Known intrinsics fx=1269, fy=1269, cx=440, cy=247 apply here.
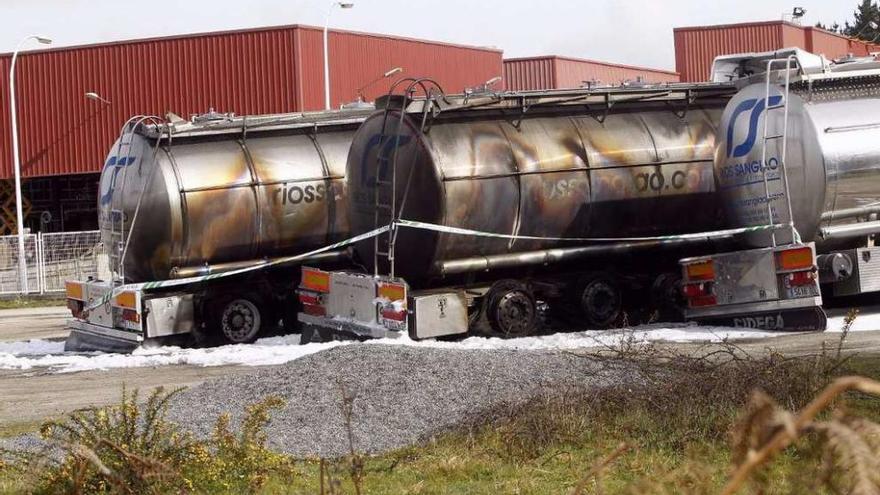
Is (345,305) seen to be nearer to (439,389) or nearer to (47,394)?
(47,394)

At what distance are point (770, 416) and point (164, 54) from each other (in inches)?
1559

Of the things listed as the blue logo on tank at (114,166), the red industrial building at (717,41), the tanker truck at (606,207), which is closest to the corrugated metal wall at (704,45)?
the red industrial building at (717,41)

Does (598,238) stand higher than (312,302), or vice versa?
(598,238)

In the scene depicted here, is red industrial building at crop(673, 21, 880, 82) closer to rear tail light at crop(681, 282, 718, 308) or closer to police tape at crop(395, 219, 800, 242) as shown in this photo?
police tape at crop(395, 219, 800, 242)

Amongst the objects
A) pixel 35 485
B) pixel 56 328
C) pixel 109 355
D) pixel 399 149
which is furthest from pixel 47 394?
pixel 56 328

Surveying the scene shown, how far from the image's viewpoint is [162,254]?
1677 cm

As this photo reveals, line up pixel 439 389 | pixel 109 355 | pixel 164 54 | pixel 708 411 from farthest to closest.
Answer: pixel 164 54, pixel 109 355, pixel 439 389, pixel 708 411

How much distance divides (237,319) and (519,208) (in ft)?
14.4

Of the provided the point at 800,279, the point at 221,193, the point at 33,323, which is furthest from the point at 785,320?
the point at 33,323

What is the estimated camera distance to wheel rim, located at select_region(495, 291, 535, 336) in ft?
53.3

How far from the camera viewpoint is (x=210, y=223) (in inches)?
667

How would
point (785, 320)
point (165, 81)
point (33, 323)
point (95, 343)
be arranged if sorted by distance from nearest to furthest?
point (785, 320), point (95, 343), point (33, 323), point (165, 81)

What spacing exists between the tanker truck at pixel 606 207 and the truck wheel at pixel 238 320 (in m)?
1.19

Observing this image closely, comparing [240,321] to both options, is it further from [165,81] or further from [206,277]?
[165,81]
